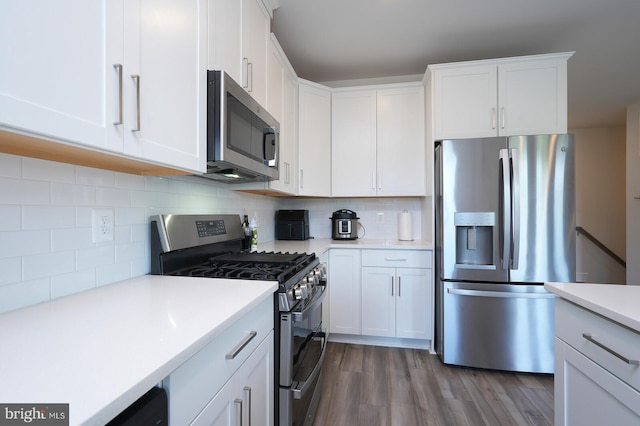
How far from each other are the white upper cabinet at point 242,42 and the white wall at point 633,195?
478 cm

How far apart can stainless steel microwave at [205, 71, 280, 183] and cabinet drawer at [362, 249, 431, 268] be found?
1275 millimetres

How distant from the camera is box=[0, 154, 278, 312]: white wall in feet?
2.49

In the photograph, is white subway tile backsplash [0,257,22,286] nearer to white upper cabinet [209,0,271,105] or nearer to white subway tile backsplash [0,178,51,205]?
white subway tile backsplash [0,178,51,205]

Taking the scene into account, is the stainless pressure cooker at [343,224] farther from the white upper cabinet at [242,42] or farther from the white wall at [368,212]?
the white upper cabinet at [242,42]

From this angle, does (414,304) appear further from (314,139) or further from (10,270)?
(10,270)

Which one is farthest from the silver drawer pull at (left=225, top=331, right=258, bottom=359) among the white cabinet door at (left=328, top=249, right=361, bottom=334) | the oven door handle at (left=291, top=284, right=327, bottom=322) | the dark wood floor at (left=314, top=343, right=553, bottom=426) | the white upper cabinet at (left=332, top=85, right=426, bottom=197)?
the white upper cabinet at (left=332, top=85, right=426, bottom=197)

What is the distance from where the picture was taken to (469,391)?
6.17 feet

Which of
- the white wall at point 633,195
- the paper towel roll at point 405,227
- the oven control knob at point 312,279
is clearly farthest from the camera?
the white wall at point 633,195

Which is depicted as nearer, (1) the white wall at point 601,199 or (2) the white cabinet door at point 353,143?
(2) the white cabinet door at point 353,143

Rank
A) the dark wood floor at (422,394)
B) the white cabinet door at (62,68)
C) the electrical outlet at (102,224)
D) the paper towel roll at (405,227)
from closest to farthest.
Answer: the white cabinet door at (62,68) < the electrical outlet at (102,224) < the dark wood floor at (422,394) < the paper towel roll at (405,227)

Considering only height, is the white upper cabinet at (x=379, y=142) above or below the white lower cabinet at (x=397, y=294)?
above

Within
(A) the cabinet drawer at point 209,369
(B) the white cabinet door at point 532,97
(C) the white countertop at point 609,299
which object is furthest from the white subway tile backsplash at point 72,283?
(B) the white cabinet door at point 532,97

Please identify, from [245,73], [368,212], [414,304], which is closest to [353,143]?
[368,212]

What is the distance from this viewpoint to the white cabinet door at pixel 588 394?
768 millimetres
